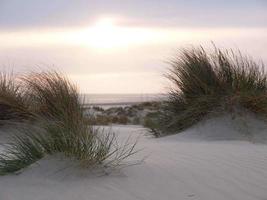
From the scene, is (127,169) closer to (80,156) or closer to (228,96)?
(80,156)

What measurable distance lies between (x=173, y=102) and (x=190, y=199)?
6599 mm

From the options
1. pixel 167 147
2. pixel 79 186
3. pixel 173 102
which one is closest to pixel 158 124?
pixel 173 102

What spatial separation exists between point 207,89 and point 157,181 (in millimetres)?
5524

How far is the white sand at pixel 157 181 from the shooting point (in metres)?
4.95

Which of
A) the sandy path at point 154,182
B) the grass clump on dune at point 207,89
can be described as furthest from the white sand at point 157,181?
the grass clump on dune at point 207,89

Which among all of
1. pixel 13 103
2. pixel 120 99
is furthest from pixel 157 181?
pixel 120 99

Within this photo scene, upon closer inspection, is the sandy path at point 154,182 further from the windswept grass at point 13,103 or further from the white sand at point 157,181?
the windswept grass at point 13,103

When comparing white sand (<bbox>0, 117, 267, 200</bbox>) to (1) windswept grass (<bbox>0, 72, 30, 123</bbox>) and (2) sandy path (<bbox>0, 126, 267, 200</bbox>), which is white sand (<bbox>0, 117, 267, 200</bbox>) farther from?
(1) windswept grass (<bbox>0, 72, 30, 123</bbox>)

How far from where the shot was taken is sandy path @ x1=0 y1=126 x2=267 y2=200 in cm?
494

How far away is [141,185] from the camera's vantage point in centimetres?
523

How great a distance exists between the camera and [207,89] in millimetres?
10648

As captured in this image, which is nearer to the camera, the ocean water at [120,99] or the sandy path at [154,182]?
the sandy path at [154,182]

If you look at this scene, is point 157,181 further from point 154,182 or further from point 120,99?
point 120,99

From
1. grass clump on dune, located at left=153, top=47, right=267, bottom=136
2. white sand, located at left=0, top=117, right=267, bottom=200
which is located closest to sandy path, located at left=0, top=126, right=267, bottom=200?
white sand, located at left=0, top=117, right=267, bottom=200
